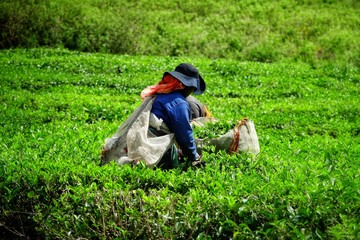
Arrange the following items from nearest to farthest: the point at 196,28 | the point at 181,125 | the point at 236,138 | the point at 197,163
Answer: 1. the point at 181,125
2. the point at 197,163
3. the point at 236,138
4. the point at 196,28

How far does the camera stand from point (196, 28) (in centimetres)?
2925

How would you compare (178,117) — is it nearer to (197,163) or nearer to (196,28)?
(197,163)

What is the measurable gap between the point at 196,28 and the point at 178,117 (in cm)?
2372

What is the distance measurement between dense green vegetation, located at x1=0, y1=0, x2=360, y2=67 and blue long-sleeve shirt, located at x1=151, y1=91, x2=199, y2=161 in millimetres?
18304

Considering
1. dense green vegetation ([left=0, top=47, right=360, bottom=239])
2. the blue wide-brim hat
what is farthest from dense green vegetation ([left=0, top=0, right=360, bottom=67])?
the blue wide-brim hat

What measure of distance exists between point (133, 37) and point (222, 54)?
465 cm

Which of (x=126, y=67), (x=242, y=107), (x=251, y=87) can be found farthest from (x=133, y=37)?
(x=242, y=107)

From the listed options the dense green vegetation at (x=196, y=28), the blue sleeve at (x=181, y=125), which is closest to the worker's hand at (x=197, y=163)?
the blue sleeve at (x=181, y=125)

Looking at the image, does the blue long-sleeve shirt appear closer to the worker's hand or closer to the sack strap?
the worker's hand

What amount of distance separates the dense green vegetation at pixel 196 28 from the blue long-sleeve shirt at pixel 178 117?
18304 millimetres

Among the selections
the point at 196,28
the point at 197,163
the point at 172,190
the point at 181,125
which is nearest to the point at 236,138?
the point at 197,163

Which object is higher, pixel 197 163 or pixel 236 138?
pixel 236 138

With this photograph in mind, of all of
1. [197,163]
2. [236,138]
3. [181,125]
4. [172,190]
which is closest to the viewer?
[172,190]

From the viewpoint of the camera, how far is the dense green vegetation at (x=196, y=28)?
80.1 feet
